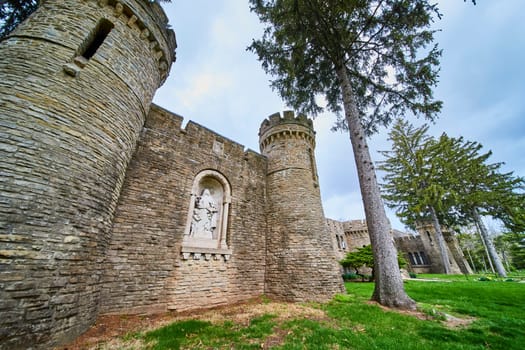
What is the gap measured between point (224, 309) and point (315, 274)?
11.2 ft

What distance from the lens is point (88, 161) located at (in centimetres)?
397

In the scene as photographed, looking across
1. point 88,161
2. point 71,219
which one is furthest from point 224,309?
point 88,161

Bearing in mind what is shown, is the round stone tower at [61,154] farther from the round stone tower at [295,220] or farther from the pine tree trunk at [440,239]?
the pine tree trunk at [440,239]

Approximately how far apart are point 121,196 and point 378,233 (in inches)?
311

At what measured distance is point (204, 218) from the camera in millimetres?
7223

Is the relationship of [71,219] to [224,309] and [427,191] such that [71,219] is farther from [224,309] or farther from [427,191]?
[427,191]

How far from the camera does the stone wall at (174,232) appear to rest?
16.8 ft

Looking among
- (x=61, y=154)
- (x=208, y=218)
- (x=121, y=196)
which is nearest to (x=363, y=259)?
(x=208, y=218)

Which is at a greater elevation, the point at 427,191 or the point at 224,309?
the point at 427,191

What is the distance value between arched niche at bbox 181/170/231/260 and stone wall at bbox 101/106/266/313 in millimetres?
97

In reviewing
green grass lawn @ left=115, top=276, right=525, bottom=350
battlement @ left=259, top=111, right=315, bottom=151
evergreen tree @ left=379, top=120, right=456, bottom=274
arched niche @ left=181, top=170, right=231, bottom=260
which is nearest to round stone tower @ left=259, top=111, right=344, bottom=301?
battlement @ left=259, top=111, right=315, bottom=151

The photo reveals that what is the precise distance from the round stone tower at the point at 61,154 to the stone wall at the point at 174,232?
816 mm

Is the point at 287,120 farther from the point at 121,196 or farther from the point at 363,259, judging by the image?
the point at 363,259

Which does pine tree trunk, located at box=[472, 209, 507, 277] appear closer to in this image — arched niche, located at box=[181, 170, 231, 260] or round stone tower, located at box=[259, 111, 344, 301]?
round stone tower, located at box=[259, 111, 344, 301]
